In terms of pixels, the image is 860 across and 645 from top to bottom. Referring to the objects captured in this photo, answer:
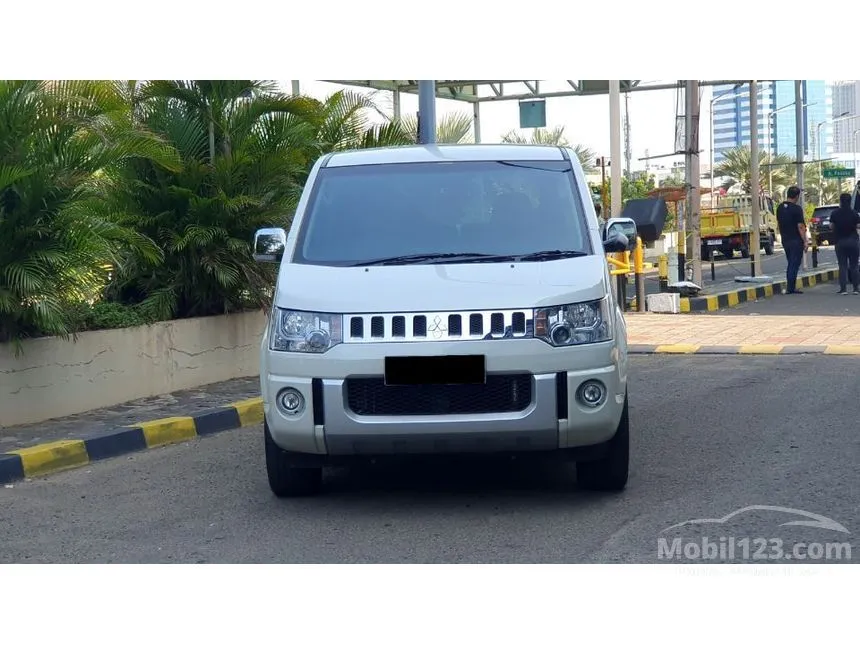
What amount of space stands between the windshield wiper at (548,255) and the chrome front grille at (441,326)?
56cm

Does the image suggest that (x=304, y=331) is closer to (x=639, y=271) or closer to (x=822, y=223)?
(x=639, y=271)

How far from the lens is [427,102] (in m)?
14.8

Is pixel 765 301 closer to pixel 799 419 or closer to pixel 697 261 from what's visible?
pixel 697 261

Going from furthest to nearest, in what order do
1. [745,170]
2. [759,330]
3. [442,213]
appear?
[745,170] → [759,330] → [442,213]

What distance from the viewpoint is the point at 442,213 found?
21.5 ft

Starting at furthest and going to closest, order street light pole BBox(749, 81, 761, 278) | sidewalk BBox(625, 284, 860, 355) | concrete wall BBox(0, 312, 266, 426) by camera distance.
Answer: street light pole BBox(749, 81, 761, 278) < sidewalk BBox(625, 284, 860, 355) < concrete wall BBox(0, 312, 266, 426)

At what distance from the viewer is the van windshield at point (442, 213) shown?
6.33 metres

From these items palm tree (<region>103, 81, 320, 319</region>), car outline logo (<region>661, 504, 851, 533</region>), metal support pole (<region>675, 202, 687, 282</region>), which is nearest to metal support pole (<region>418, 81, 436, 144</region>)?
palm tree (<region>103, 81, 320, 319</region>)

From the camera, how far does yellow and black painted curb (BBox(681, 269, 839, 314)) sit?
18578 mm

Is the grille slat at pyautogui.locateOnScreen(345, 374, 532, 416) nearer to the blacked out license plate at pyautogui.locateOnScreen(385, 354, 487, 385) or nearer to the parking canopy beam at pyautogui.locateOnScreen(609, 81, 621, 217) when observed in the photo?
the blacked out license plate at pyautogui.locateOnScreen(385, 354, 487, 385)

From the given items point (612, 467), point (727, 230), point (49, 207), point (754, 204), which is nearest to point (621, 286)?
point (754, 204)

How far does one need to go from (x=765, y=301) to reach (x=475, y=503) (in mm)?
15493

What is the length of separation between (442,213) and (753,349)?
6.89 metres

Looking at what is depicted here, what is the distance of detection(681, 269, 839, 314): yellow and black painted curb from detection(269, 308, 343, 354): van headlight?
43.0 feet
